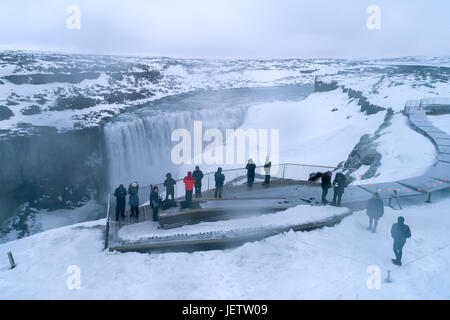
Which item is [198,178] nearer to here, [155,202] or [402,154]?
[155,202]

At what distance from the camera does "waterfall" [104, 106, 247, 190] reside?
99.8 ft

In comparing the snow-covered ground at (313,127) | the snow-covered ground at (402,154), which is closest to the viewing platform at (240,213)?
the snow-covered ground at (402,154)

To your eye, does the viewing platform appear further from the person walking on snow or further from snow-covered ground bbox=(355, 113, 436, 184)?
snow-covered ground bbox=(355, 113, 436, 184)

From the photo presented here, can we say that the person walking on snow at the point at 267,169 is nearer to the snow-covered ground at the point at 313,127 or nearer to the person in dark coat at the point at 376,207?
the person in dark coat at the point at 376,207

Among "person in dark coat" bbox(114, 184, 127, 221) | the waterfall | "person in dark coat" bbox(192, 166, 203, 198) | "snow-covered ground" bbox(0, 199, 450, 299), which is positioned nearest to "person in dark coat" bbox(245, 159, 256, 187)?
"person in dark coat" bbox(192, 166, 203, 198)

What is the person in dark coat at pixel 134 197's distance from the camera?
10332 mm

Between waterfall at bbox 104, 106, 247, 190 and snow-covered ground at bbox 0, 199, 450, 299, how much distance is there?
21.4 metres

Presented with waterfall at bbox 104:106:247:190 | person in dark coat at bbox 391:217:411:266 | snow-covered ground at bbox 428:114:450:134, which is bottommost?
waterfall at bbox 104:106:247:190

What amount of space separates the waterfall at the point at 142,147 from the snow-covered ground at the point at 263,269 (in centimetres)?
2144

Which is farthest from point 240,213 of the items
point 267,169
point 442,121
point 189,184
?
point 442,121

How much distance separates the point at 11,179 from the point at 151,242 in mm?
22958

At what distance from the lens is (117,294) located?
23.0 feet

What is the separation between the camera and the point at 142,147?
32812mm

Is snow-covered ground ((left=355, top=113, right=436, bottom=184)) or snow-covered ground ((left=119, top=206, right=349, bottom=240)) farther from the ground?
snow-covered ground ((left=355, top=113, right=436, bottom=184))
